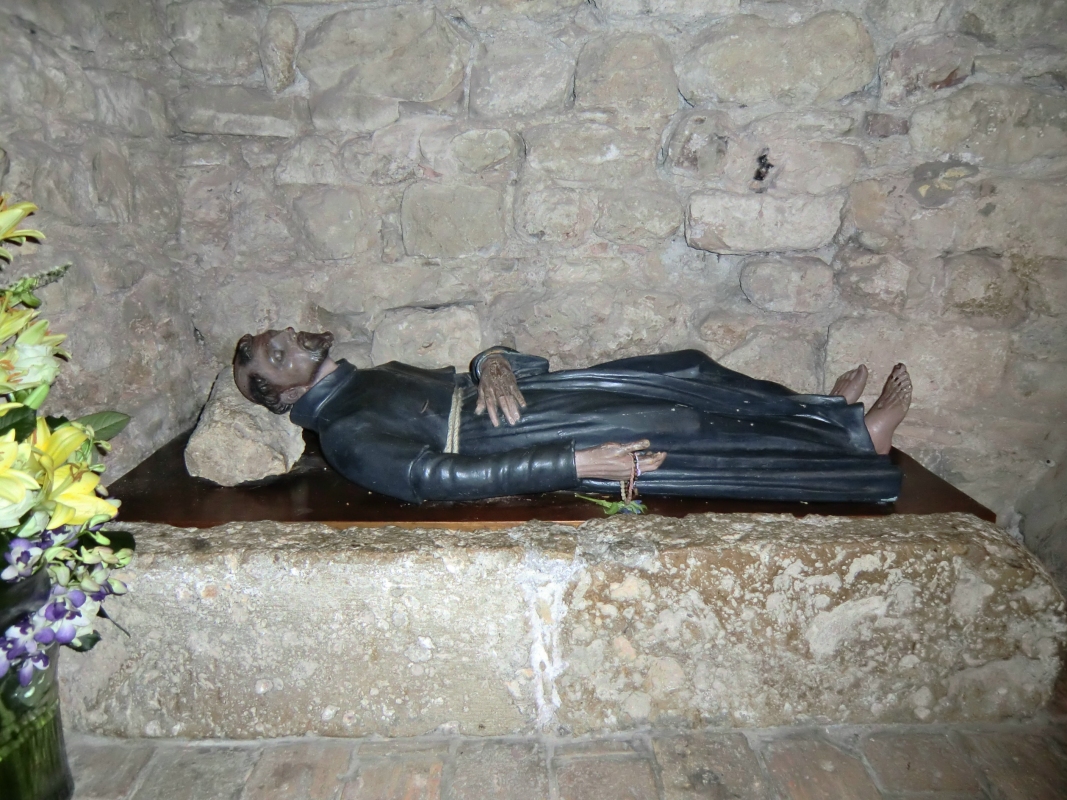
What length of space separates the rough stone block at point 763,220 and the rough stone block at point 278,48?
142cm

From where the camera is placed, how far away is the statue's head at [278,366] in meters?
2.02

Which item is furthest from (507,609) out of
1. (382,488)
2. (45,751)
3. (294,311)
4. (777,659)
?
(294,311)

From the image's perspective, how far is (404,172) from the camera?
7.73 ft

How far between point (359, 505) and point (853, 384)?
64.1 inches

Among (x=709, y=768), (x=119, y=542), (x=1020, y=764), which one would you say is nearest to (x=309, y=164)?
(x=119, y=542)

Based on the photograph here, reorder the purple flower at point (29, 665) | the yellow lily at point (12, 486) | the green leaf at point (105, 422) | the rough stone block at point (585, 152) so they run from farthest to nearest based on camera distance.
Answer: the rough stone block at point (585, 152) → the green leaf at point (105, 422) → the purple flower at point (29, 665) → the yellow lily at point (12, 486)

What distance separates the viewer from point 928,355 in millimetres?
2371

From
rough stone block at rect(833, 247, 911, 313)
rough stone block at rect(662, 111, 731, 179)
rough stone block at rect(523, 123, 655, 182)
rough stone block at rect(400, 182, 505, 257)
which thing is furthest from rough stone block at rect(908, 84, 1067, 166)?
rough stone block at rect(400, 182, 505, 257)

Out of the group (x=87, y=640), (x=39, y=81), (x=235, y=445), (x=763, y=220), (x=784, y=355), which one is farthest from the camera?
(x=784, y=355)

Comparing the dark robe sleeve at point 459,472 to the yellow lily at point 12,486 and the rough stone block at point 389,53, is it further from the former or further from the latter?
Answer: the rough stone block at point 389,53

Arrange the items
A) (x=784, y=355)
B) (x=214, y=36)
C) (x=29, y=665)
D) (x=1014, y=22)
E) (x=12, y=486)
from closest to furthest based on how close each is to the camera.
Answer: (x=12, y=486) < (x=29, y=665) < (x=1014, y=22) < (x=214, y=36) < (x=784, y=355)

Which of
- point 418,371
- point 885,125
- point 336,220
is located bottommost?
point 418,371

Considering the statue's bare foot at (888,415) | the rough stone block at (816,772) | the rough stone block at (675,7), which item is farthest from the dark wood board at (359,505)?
the rough stone block at (675,7)

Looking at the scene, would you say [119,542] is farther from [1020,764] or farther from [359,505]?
[1020,764]
